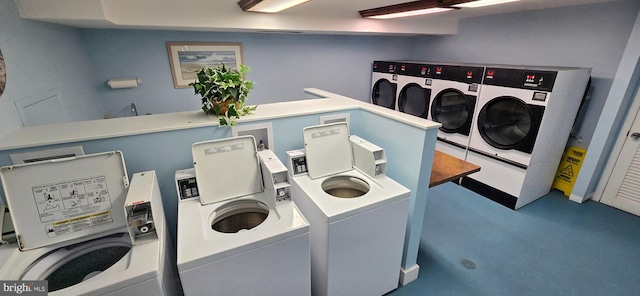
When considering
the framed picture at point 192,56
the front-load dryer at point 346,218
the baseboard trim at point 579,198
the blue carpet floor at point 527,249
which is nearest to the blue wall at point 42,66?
the framed picture at point 192,56

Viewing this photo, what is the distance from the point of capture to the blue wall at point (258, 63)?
3.01 metres

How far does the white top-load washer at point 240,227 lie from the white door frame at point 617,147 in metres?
3.86

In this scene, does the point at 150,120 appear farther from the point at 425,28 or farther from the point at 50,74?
the point at 425,28

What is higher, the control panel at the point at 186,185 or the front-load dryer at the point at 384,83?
the front-load dryer at the point at 384,83

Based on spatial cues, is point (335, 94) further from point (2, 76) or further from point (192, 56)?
point (2, 76)

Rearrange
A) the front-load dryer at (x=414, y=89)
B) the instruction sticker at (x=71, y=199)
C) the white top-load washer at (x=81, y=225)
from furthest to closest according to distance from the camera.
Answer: the front-load dryer at (x=414, y=89) < the instruction sticker at (x=71, y=199) < the white top-load washer at (x=81, y=225)

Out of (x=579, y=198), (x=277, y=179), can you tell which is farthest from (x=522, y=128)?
(x=277, y=179)

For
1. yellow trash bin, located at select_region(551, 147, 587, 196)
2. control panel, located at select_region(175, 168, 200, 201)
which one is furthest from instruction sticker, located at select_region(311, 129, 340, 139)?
yellow trash bin, located at select_region(551, 147, 587, 196)

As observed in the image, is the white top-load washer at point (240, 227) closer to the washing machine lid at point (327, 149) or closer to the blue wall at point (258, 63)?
the washing machine lid at point (327, 149)

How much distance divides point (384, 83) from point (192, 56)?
120 inches

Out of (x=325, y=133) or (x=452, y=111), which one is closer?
(x=325, y=133)

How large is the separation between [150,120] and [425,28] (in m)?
3.87

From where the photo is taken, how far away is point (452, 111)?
12.2 ft

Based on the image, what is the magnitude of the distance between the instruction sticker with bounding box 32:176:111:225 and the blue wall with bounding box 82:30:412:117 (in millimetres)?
2190
